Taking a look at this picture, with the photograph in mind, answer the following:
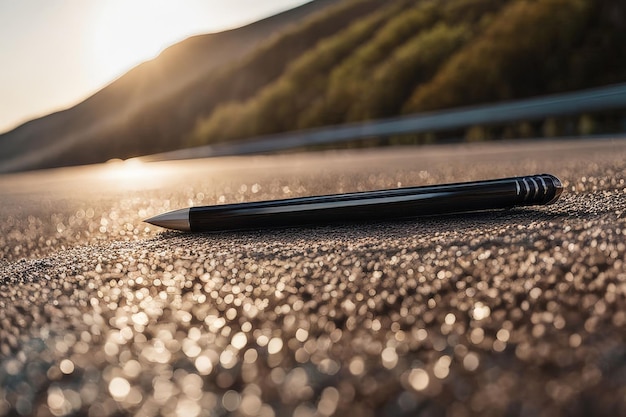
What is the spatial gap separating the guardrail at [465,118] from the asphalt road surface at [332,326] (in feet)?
10.6

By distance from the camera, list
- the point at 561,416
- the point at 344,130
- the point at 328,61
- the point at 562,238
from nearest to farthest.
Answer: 1. the point at 561,416
2. the point at 562,238
3. the point at 344,130
4. the point at 328,61

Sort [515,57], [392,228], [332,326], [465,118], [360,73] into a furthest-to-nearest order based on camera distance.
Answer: [360,73], [515,57], [465,118], [392,228], [332,326]

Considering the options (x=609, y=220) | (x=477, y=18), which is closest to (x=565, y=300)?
(x=609, y=220)

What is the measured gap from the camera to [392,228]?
544mm

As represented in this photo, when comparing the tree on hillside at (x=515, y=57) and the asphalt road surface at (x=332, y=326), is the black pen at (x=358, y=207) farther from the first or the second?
the tree on hillside at (x=515, y=57)

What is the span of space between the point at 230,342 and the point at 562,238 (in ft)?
0.82

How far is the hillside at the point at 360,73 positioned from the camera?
445 cm

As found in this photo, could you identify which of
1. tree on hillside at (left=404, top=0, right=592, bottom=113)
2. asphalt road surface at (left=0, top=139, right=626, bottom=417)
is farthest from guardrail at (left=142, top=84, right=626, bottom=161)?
asphalt road surface at (left=0, top=139, right=626, bottom=417)

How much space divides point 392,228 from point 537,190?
6.9 inches

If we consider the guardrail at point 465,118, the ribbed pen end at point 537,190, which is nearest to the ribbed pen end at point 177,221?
the ribbed pen end at point 537,190

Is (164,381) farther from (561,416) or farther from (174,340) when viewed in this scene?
(561,416)

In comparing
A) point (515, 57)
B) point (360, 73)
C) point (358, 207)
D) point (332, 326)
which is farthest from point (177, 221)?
point (360, 73)

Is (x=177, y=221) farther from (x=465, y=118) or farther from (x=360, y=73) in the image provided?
(x=360, y=73)

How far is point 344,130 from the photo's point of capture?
440 centimetres
